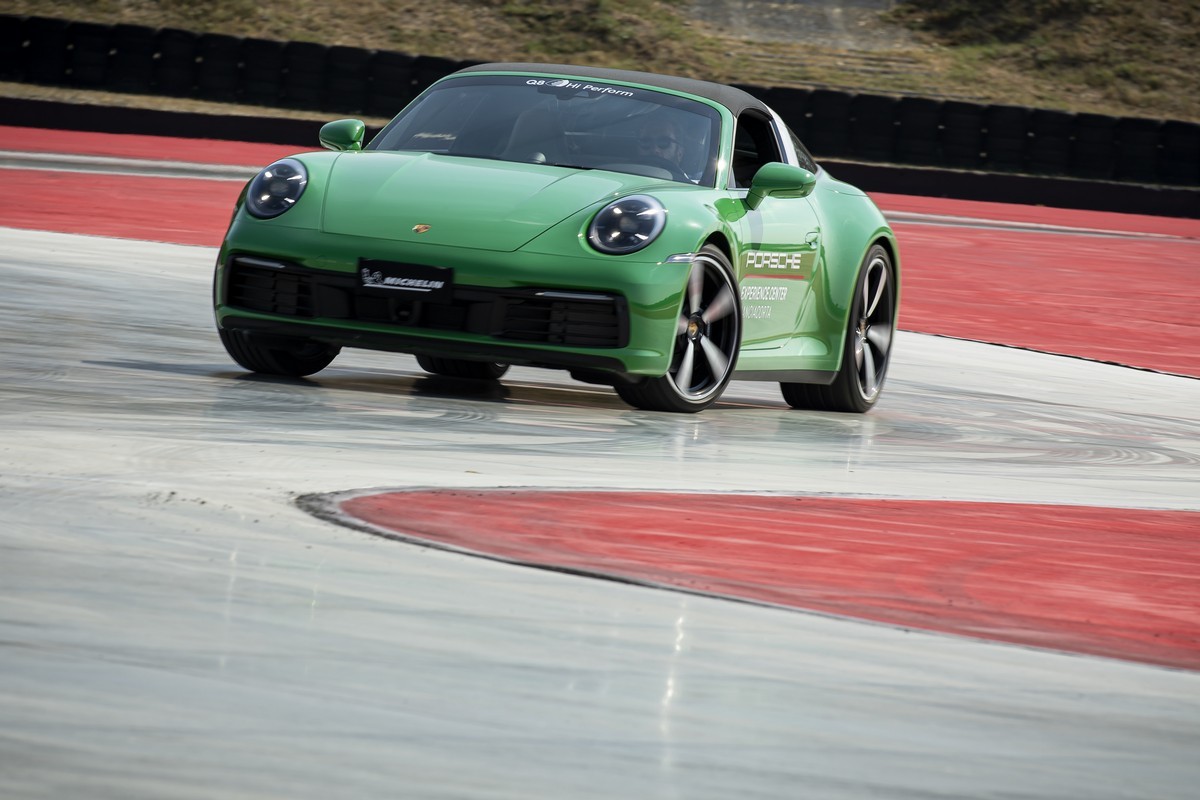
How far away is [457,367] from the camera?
866cm

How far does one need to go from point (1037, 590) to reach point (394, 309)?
297cm

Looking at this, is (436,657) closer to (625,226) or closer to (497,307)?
(497,307)

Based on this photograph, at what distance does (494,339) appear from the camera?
23.1 feet

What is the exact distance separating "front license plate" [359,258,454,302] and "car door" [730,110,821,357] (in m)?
1.27

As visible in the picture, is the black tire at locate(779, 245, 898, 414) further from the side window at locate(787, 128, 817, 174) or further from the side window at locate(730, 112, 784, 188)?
the side window at locate(730, 112, 784, 188)

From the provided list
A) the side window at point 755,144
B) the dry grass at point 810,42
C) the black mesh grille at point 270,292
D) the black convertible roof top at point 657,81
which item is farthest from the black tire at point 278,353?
the dry grass at point 810,42

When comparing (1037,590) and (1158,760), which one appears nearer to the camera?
(1158,760)

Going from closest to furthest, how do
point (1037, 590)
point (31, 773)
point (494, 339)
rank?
point (31, 773), point (1037, 590), point (494, 339)

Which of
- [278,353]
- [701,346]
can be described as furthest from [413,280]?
[701,346]

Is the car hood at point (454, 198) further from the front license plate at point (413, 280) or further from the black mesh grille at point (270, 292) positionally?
the black mesh grille at point (270, 292)

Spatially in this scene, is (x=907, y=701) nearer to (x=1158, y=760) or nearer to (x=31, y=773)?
(x=1158, y=760)

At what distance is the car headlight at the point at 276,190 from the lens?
7332 millimetres

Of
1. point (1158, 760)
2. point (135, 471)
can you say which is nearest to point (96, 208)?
point (135, 471)

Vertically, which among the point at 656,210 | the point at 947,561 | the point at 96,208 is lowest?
the point at 96,208
